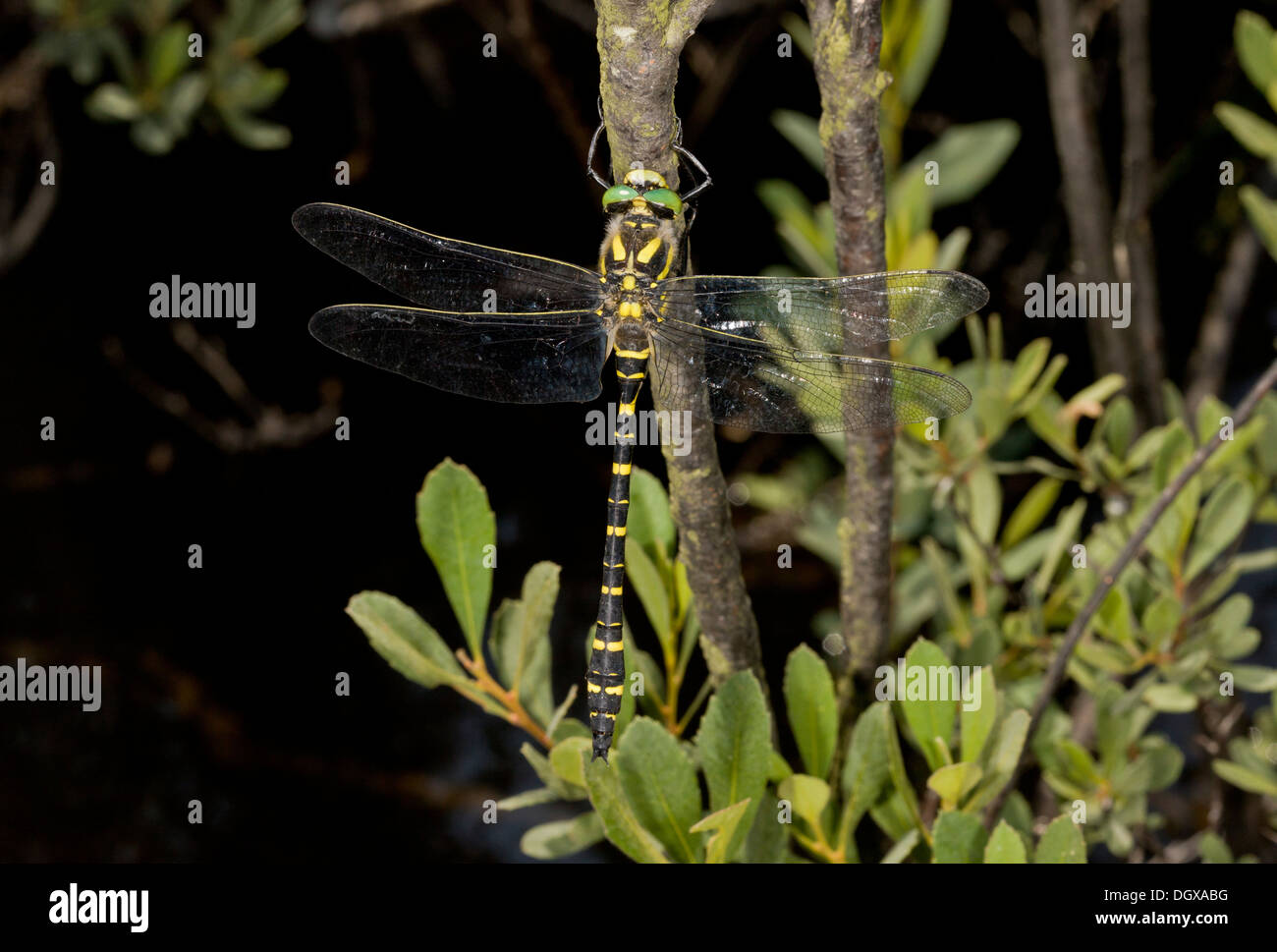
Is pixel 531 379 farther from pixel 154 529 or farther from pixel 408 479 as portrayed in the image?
pixel 154 529

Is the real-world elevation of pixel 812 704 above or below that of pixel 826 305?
below

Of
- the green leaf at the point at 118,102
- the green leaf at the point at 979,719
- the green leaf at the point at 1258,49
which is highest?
the green leaf at the point at 118,102

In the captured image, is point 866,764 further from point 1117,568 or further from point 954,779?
point 1117,568

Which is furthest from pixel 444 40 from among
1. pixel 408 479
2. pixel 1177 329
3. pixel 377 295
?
pixel 1177 329

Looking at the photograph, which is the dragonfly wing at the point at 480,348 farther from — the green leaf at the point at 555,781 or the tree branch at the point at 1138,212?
the tree branch at the point at 1138,212

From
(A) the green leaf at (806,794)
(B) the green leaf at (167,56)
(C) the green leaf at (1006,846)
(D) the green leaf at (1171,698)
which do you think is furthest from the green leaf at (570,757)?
(B) the green leaf at (167,56)

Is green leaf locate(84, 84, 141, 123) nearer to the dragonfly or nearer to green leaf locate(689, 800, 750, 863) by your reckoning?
the dragonfly
